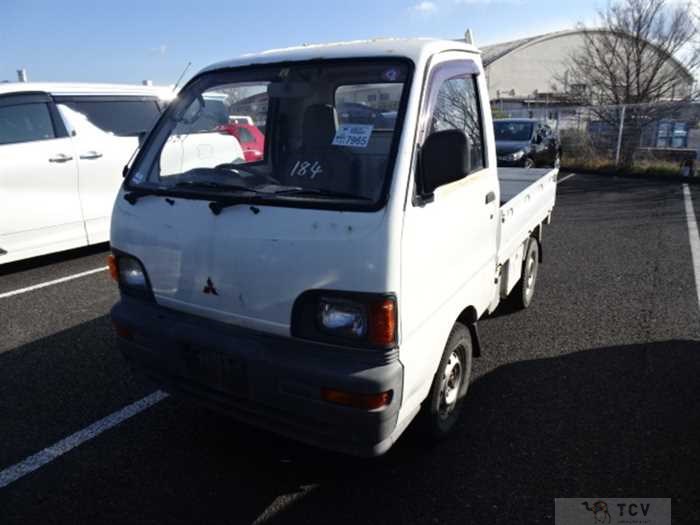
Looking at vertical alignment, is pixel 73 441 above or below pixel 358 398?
below

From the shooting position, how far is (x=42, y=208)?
5648 millimetres

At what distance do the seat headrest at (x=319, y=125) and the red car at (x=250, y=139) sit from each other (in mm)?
476

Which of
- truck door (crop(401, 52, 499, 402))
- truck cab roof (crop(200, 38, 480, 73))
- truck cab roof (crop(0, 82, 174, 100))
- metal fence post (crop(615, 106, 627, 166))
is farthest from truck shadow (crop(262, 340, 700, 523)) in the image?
metal fence post (crop(615, 106, 627, 166))

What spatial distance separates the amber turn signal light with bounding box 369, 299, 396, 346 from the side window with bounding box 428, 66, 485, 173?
941 millimetres

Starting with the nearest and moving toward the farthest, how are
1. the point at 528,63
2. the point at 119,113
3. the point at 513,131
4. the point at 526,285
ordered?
the point at 526,285
the point at 119,113
the point at 513,131
the point at 528,63

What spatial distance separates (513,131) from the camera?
13617 millimetres

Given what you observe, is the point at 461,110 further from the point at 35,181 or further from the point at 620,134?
the point at 620,134

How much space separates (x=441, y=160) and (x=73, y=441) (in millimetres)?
2483

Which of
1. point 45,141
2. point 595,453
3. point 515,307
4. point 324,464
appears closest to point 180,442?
point 324,464

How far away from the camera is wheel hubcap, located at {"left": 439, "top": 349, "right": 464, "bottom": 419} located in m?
2.76

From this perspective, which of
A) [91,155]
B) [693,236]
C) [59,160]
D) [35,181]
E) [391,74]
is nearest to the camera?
[391,74]

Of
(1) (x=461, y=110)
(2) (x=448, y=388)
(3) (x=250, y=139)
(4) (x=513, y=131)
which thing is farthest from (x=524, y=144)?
(2) (x=448, y=388)

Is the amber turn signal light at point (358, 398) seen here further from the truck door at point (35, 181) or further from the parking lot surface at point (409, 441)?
the truck door at point (35, 181)

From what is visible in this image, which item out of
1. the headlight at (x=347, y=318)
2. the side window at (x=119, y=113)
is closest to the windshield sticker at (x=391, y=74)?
the headlight at (x=347, y=318)
